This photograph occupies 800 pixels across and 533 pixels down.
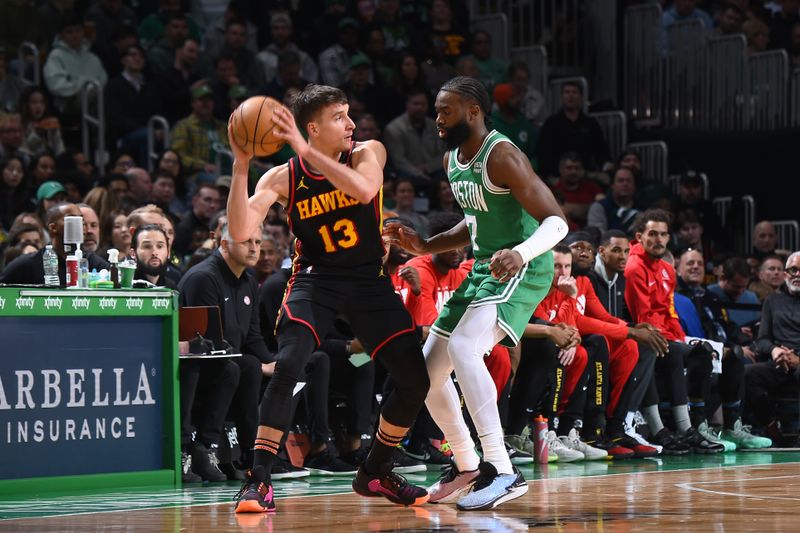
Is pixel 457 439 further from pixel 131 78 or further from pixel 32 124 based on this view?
pixel 131 78

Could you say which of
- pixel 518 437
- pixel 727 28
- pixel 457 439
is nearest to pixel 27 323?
pixel 457 439

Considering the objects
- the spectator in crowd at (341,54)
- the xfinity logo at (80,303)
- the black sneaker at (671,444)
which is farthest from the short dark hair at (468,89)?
the spectator in crowd at (341,54)

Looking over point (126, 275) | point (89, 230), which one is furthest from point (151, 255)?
point (126, 275)

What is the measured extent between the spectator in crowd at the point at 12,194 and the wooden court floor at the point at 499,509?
4.32m

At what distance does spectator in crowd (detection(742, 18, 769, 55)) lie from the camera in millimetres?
17219

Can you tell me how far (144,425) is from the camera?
809 centimetres

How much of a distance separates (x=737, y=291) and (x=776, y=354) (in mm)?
1515

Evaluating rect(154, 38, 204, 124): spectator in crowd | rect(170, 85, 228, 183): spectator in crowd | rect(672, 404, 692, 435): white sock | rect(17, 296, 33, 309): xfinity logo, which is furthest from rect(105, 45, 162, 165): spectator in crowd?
rect(672, 404, 692, 435): white sock

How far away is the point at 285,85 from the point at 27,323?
7.15 m

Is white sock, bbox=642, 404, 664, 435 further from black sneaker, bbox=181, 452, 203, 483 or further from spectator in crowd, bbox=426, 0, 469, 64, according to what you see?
spectator in crowd, bbox=426, 0, 469, 64

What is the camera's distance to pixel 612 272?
10812mm

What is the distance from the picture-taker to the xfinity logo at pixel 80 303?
25.6 ft

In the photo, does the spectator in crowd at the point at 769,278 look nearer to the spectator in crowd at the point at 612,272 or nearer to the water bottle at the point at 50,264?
the spectator in crowd at the point at 612,272

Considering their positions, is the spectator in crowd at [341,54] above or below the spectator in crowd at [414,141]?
above
